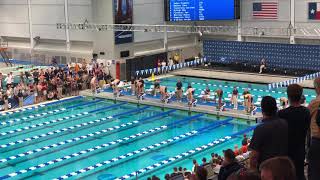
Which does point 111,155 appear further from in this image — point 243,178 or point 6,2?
point 6,2

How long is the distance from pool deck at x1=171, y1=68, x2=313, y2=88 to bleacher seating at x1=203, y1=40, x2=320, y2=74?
114 cm

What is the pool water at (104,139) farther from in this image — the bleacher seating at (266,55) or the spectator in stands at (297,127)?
the bleacher seating at (266,55)

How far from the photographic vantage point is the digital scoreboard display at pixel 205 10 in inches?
1173

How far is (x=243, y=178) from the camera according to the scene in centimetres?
319

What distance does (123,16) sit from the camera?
94.3 ft

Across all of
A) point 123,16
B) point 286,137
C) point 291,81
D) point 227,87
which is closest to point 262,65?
point 227,87

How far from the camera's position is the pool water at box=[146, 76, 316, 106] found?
23.1 metres

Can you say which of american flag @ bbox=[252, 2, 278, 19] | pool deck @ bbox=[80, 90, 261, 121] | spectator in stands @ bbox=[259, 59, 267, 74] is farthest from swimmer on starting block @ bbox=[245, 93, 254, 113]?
american flag @ bbox=[252, 2, 278, 19]

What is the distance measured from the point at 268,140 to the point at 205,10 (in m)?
25.9

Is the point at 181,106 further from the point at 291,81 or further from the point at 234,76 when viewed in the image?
the point at 234,76

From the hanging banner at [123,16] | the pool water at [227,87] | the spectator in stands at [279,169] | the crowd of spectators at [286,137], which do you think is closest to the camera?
the spectator in stands at [279,169]

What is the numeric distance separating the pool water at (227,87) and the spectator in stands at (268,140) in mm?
16317

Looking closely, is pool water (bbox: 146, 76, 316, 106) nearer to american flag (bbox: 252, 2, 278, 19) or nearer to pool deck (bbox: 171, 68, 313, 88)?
pool deck (bbox: 171, 68, 313, 88)

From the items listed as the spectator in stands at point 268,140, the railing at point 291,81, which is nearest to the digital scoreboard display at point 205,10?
the railing at point 291,81
